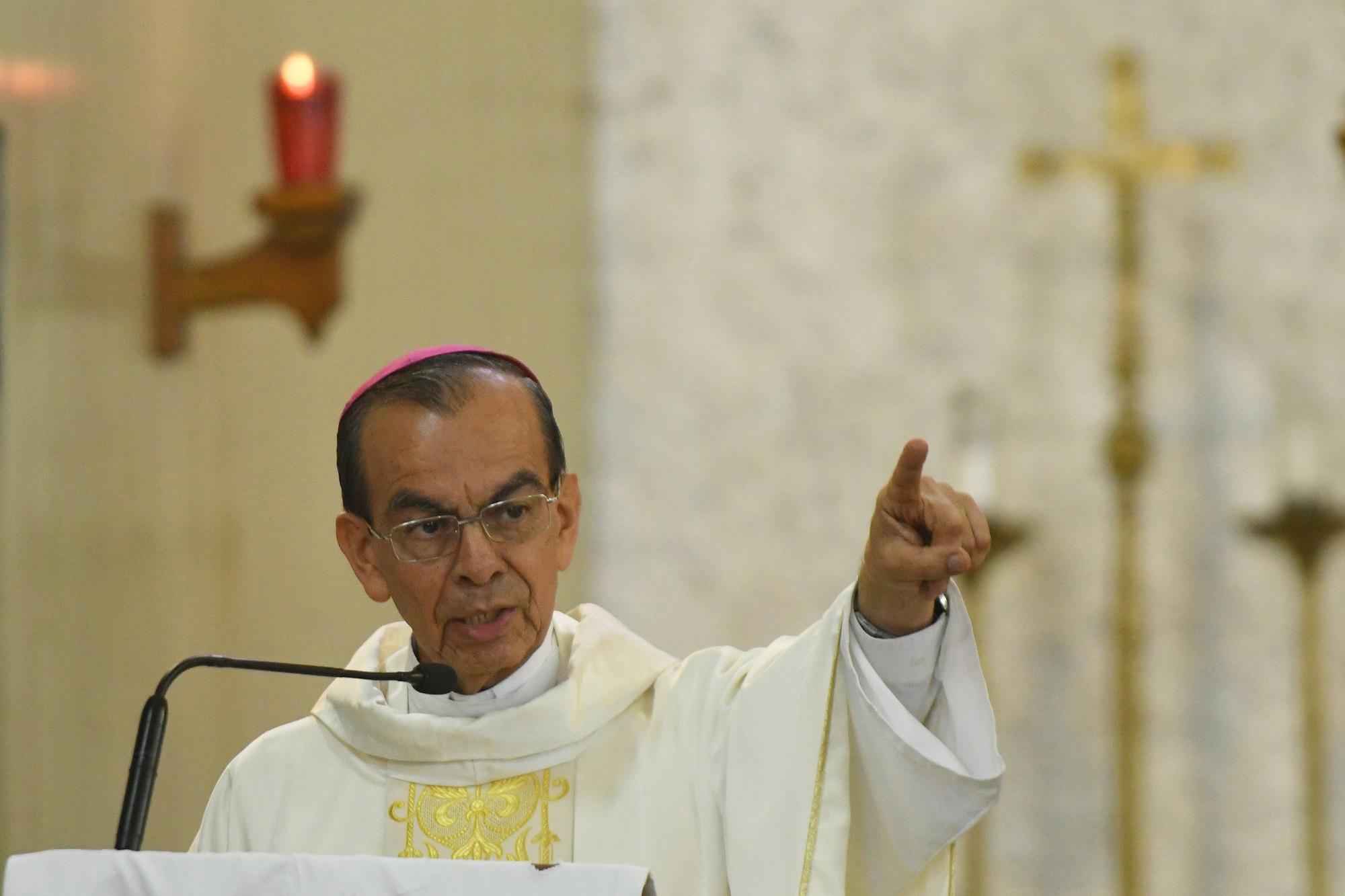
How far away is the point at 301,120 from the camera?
3617 mm

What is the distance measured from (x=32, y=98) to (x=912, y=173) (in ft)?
9.81

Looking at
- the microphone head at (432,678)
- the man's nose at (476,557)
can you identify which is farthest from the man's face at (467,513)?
the microphone head at (432,678)

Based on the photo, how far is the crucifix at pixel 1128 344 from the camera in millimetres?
5301

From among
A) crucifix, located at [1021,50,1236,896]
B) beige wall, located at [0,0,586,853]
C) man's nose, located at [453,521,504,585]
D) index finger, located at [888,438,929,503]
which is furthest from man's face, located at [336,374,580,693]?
crucifix, located at [1021,50,1236,896]

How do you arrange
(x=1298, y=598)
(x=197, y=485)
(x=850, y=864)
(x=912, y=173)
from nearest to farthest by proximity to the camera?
(x=850, y=864) < (x=197, y=485) < (x=1298, y=598) < (x=912, y=173)

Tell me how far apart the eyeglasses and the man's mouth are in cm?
8

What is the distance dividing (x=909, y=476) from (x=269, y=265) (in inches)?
81.7

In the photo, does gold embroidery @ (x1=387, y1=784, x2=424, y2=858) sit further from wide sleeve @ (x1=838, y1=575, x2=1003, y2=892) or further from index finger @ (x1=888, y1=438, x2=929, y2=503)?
index finger @ (x1=888, y1=438, x2=929, y2=503)

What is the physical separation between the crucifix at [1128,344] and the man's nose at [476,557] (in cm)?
343

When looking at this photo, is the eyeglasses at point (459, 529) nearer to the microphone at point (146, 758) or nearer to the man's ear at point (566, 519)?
the man's ear at point (566, 519)

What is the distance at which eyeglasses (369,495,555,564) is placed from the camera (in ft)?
7.28

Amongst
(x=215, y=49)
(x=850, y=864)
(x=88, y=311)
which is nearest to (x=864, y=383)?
(x=215, y=49)

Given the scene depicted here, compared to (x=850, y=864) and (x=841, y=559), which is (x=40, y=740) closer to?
(x=850, y=864)

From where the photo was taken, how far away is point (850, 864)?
2.21 meters
